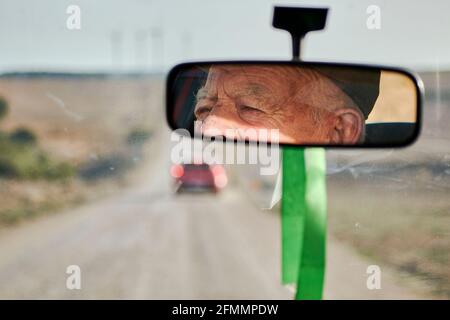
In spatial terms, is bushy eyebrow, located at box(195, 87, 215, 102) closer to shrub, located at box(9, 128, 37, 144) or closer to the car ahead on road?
the car ahead on road

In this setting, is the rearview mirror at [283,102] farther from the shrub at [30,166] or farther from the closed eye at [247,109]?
the shrub at [30,166]

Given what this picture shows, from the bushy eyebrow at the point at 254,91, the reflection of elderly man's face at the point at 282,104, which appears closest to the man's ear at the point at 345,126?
the reflection of elderly man's face at the point at 282,104

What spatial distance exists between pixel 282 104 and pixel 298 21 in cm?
45

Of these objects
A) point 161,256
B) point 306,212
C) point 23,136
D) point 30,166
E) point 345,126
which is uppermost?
point 345,126

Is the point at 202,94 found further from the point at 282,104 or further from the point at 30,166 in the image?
the point at 30,166

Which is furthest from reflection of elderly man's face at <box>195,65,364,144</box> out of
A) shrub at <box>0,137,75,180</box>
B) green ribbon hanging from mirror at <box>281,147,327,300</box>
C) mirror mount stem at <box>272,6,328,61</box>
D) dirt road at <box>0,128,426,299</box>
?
shrub at <box>0,137,75,180</box>

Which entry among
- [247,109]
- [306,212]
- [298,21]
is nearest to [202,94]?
[247,109]

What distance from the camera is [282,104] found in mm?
3299

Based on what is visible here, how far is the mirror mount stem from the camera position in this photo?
135 inches

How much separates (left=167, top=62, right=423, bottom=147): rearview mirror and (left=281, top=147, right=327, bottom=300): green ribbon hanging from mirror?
2.18 ft

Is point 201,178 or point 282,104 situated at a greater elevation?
point 282,104

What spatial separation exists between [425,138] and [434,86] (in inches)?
33.4
